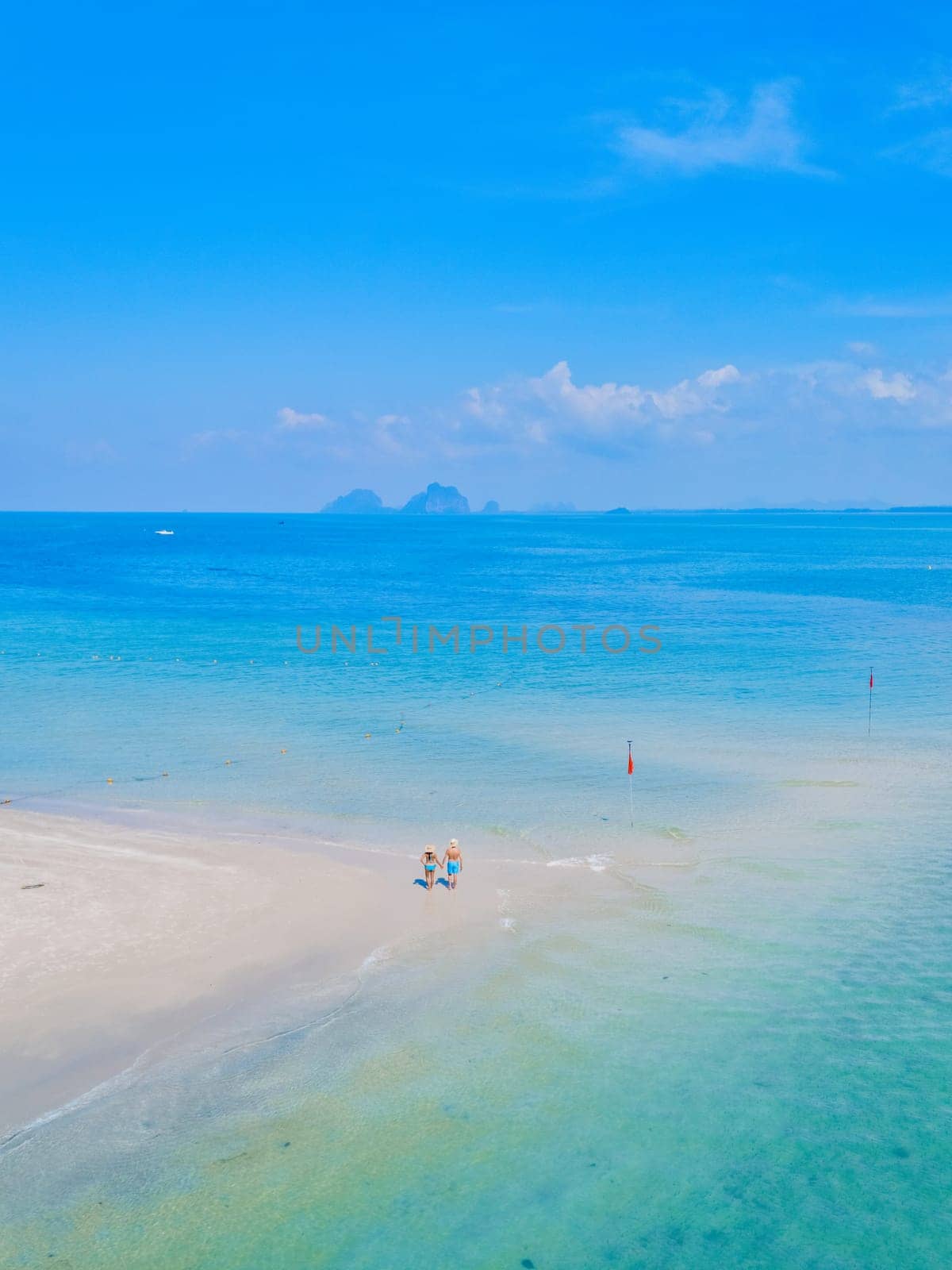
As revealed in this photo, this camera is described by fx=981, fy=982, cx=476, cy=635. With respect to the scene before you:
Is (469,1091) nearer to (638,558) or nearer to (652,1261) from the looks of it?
(652,1261)

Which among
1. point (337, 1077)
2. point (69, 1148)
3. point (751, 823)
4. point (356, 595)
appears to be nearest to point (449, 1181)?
point (337, 1077)

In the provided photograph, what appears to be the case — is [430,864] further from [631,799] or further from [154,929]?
[631,799]

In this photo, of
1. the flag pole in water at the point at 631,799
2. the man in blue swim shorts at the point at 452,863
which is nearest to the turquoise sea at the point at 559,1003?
the flag pole in water at the point at 631,799

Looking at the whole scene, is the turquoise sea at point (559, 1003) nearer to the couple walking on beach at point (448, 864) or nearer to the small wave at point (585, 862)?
the small wave at point (585, 862)

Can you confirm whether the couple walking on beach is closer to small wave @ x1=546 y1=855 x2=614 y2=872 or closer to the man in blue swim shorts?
the man in blue swim shorts

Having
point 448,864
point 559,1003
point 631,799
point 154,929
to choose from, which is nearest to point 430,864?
point 448,864
